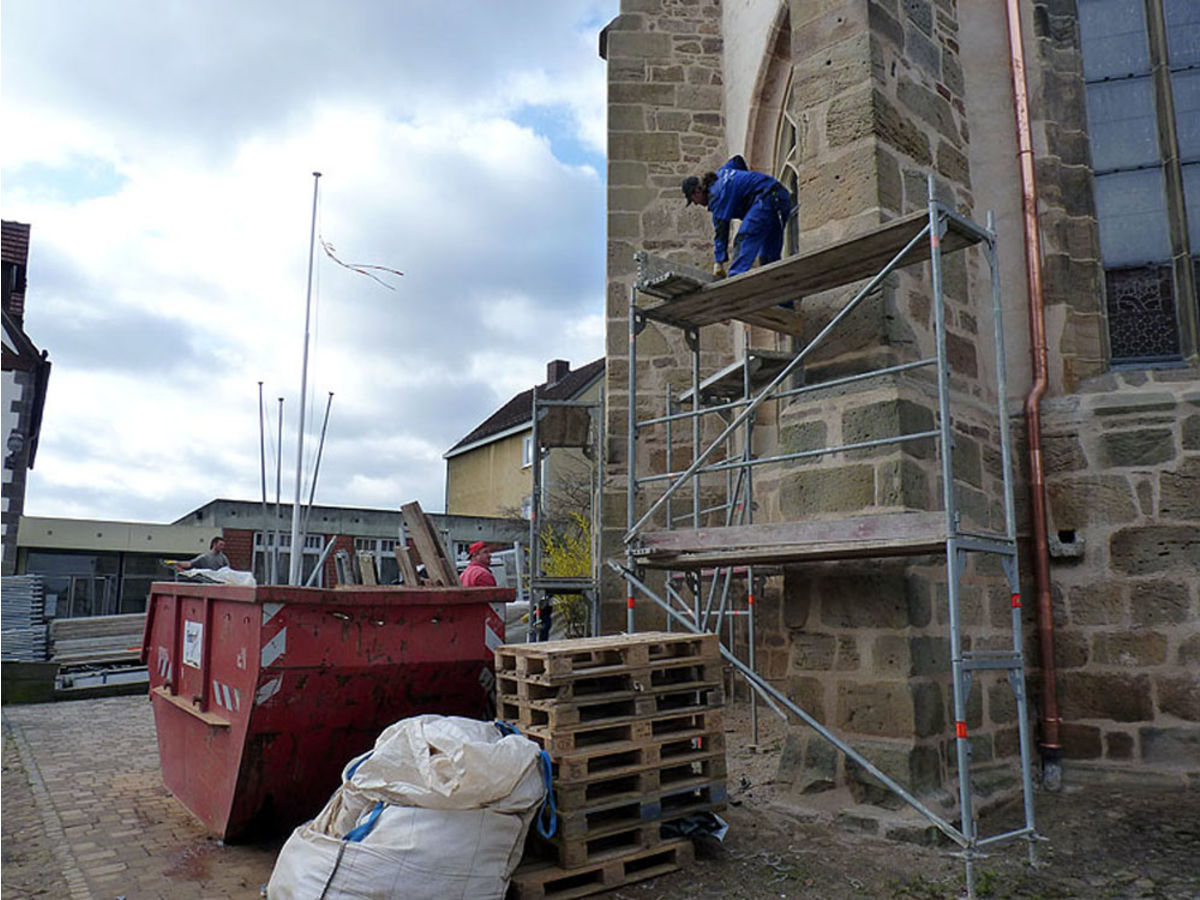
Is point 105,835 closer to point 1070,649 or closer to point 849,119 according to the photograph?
point 1070,649

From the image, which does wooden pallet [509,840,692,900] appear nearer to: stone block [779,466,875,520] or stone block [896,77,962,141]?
stone block [779,466,875,520]

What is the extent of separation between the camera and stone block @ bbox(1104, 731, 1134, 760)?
20.6 feet

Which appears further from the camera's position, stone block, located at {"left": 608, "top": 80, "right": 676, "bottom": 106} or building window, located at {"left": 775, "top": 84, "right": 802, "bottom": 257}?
stone block, located at {"left": 608, "top": 80, "right": 676, "bottom": 106}

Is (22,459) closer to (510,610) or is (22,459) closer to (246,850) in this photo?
(510,610)

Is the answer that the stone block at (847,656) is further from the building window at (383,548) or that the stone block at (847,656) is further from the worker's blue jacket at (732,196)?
the building window at (383,548)

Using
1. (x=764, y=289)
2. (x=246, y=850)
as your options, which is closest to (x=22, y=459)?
(x=246, y=850)

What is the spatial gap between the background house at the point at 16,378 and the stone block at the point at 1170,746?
61.5 feet

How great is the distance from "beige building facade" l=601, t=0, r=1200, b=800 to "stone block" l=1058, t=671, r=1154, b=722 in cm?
1

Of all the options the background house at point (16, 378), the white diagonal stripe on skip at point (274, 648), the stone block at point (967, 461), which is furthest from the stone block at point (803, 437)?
the background house at point (16, 378)

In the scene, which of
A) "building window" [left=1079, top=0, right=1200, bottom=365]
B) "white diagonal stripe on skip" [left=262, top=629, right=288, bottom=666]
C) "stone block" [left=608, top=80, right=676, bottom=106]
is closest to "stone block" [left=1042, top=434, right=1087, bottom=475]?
"building window" [left=1079, top=0, right=1200, bottom=365]

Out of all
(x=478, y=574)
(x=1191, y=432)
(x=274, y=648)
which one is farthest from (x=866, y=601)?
(x=478, y=574)

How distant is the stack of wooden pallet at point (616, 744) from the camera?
456 cm

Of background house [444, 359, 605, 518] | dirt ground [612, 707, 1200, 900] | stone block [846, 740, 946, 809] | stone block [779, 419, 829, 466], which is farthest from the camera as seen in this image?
background house [444, 359, 605, 518]

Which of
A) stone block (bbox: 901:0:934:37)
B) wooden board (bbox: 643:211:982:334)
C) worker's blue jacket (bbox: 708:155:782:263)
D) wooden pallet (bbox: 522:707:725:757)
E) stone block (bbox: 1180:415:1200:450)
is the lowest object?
wooden pallet (bbox: 522:707:725:757)
